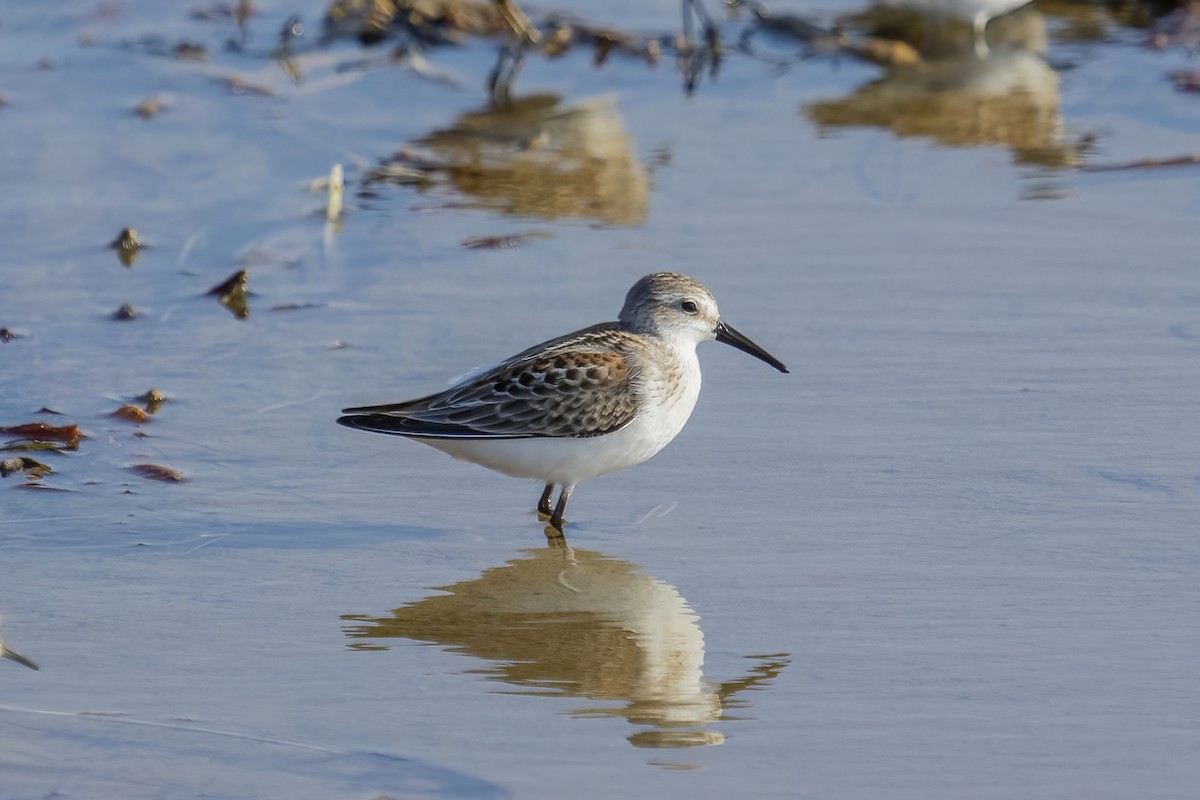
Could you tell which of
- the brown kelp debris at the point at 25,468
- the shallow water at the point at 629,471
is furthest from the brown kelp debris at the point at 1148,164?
the brown kelp debris at the point at 25,468

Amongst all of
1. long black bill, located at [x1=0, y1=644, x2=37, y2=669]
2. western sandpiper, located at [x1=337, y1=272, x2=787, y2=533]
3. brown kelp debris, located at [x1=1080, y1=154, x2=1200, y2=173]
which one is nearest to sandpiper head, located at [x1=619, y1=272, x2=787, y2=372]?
western sandpiper, located at [x1=337, y1=272, x2=787, y2=533]

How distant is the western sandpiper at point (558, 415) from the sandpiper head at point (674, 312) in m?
0.23

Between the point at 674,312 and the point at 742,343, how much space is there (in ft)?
0.94

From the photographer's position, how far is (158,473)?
20.0 ft

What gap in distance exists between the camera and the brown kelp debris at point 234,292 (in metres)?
7.71

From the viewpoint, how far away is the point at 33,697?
4.55 meters

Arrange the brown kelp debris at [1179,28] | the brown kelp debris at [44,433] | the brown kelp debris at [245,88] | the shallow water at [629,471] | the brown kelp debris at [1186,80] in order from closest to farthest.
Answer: the shallow water at [629,471], the brown kelp debris at [44,433], the brown kelp debris at [1186,80], the brown kelp debris at [245,88], the brown kelp debris at [1179,28]

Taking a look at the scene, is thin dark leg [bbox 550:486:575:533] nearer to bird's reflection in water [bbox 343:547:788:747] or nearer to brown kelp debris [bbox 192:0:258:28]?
bird's reflection in water [bbox 343:547:788:747]

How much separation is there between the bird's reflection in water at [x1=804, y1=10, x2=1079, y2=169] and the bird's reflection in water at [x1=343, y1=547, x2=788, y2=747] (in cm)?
467

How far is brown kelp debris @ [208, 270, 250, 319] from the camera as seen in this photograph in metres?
7.71

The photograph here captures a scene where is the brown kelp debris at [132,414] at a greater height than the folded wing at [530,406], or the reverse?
the folded wing at [530,406]

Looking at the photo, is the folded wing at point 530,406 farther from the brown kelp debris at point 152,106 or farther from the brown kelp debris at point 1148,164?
the brown kelp debris at point 152,106

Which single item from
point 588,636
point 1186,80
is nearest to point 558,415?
point 588,636

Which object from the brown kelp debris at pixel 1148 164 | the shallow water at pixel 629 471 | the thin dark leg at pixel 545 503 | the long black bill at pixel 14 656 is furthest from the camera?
the brown kelp debris at pixel 1148 164
